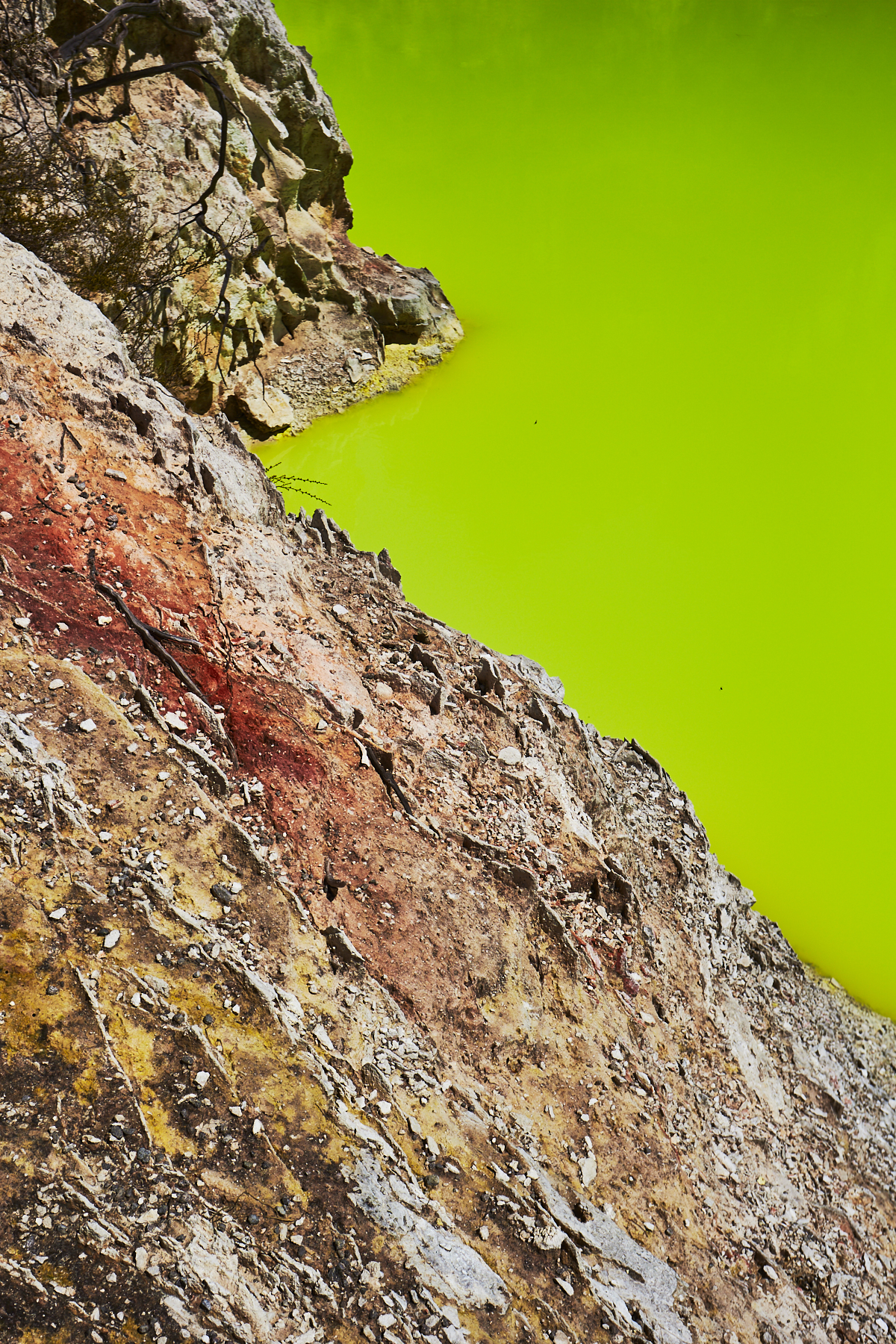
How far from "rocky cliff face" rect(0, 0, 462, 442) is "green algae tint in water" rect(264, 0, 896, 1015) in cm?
88

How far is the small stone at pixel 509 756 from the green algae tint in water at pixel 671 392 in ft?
12.3

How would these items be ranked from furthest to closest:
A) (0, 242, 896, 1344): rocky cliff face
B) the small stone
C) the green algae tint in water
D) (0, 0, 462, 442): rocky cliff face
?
the green algae tint in water → (0, 0, 462, 442): rocky cliff face → the small stone → (0, 242, 896, 1344): rocky cliff face

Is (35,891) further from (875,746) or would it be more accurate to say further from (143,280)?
(875,746)

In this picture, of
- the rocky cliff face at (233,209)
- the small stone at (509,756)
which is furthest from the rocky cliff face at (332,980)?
the rocky cliff face at (233,209)

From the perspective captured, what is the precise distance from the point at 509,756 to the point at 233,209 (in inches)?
346

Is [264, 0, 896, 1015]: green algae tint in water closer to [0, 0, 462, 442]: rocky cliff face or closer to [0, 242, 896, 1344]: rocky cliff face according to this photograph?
[0, 0, 462, 442]: rocky cliff face

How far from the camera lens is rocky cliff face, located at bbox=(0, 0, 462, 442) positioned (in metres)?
8.74

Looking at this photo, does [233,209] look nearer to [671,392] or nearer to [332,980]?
[671,392]

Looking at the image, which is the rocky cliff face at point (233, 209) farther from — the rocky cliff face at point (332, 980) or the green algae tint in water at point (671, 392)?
the rocky cliff face at point (332, 980)

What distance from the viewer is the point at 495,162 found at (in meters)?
17.4

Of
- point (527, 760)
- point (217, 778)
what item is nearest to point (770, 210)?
point (527, 760)

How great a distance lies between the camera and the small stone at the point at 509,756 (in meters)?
5.73

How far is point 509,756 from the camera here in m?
5.77

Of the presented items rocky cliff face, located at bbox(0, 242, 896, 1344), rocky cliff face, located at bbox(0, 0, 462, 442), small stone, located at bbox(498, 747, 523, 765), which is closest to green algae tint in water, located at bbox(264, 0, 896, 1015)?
rocky cliff face, located at bbox(0, 0, 462, 442)
